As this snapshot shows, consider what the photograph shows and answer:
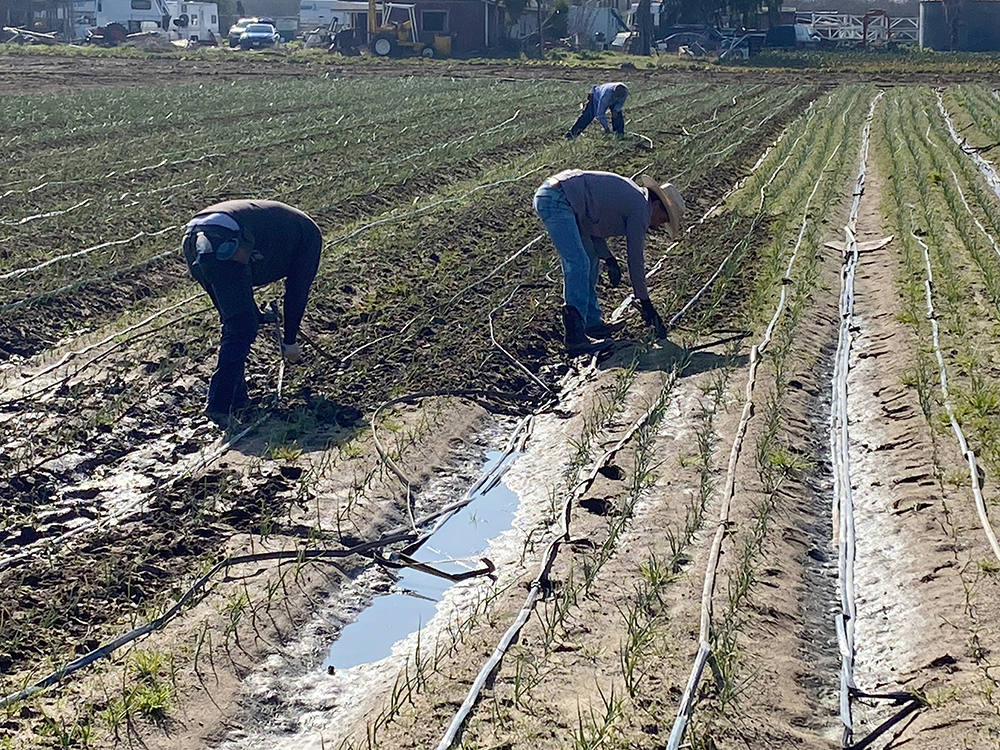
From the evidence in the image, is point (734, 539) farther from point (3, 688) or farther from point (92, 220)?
point (92, 220)

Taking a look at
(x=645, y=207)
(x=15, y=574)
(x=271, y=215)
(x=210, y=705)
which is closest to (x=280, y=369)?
(x=271, y=215)

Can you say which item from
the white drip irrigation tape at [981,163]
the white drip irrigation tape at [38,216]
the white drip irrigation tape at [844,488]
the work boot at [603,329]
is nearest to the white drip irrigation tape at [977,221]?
the white drip irrigation tape at [981,163]

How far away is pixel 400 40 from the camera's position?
4875cm

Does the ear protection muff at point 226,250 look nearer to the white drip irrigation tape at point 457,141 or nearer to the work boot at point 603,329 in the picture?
the work boot at point 603,329

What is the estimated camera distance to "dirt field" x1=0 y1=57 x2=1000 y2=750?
426cm


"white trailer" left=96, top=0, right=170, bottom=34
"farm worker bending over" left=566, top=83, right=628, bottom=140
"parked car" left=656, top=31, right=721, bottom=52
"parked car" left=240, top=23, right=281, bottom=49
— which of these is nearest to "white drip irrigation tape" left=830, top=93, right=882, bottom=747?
"farm worker bending over" left=566, top=83, right=628, bottom=140

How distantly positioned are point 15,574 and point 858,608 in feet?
10.2

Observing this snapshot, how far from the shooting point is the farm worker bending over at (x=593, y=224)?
7988 millimetres

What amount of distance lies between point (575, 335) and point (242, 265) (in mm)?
2463

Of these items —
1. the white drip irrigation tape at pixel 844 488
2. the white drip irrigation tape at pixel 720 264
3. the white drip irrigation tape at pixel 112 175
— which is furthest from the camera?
the white drip irrigation tape at pixel 112 175

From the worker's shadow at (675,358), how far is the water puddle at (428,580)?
164 centimetres

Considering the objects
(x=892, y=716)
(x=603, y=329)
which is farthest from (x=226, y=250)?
(x=892, y=716)

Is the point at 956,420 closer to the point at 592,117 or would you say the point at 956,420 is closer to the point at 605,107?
the point at 605,107

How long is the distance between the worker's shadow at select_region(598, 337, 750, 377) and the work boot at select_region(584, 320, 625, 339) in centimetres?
14
